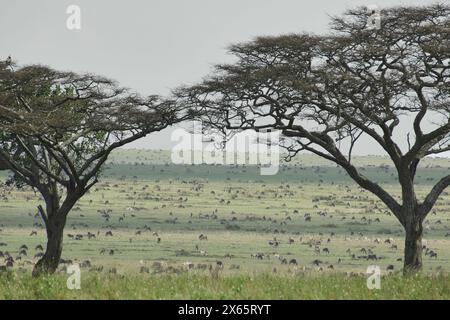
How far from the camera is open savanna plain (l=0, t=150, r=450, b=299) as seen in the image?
68.6ft

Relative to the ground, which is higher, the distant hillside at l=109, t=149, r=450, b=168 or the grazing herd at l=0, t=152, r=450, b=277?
the distant hillside at l=109, t=149, r=450, b=168

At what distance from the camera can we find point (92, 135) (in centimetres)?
4075

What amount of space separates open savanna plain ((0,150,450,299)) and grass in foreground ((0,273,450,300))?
4 cm

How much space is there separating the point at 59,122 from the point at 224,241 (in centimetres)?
2713

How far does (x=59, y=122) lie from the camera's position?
3322 cm

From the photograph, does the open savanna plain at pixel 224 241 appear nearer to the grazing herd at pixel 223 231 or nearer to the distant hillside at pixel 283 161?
the grazing herd at pixel 223 231

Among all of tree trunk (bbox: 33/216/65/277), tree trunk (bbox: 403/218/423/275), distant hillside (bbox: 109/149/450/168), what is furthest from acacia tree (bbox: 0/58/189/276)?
distant hillside (bbox: 109/149/450/168)

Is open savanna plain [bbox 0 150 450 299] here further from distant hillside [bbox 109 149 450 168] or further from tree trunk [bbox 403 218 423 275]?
distant hillside [bbox 109 149 450 168]

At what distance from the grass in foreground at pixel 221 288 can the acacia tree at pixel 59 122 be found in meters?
11.2

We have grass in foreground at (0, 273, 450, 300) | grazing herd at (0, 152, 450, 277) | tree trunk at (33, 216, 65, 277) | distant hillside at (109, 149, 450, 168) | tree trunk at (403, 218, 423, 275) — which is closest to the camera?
grass in foreground at (0, 273, 450, 300)

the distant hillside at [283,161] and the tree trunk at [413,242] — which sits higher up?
the distant hillside at [283,161]

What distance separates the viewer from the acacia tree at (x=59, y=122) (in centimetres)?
3384

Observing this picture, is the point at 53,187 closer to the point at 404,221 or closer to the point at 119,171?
the point at 404,221

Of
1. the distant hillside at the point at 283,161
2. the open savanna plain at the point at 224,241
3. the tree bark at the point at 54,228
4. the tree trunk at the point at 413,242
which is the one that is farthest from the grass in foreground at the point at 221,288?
the distant hillside at the point at 283,161
